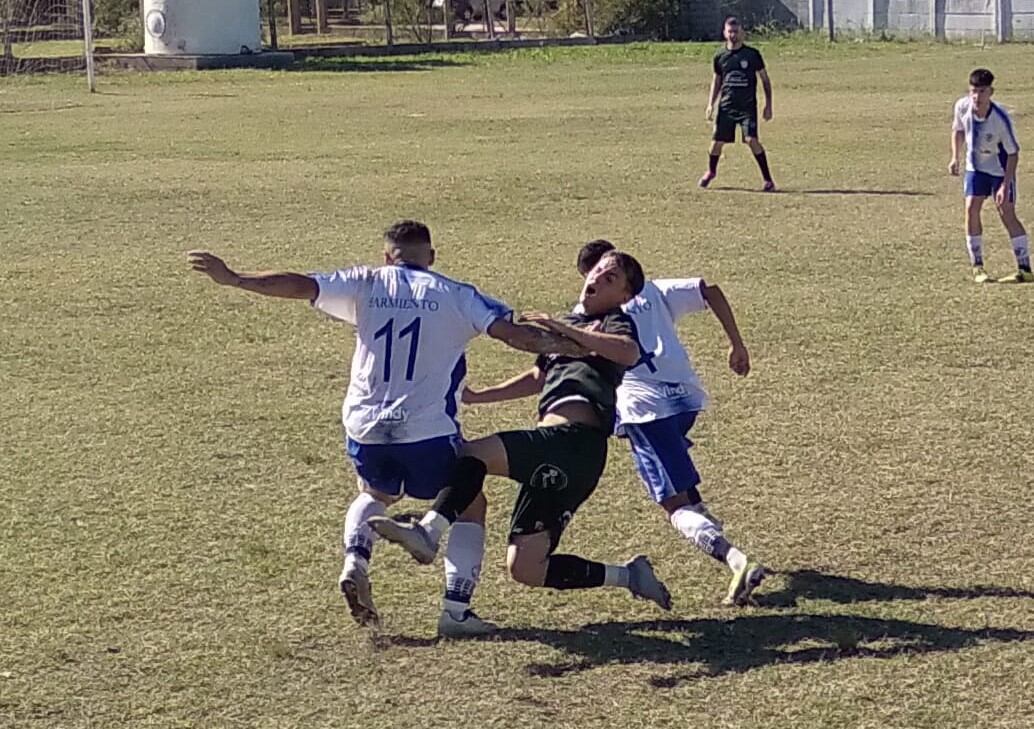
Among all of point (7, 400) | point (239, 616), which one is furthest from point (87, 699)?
point (7, 400)

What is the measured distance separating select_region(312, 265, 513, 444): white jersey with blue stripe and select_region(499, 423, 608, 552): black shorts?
0.86ft

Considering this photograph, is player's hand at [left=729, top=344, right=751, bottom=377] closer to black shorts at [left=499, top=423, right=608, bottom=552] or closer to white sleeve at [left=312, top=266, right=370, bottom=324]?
black shorts at [left=499, top=423, right=608, bottom=552]

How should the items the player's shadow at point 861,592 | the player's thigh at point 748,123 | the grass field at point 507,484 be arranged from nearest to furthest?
the grass field at point 507,484 → the player's shadow at point 861,592 → the player's thigh at point 748,123

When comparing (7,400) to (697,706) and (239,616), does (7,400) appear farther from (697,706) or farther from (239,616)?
(697,706)

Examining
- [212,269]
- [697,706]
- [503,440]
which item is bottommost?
[697,706]

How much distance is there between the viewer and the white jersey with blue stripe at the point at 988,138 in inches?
504

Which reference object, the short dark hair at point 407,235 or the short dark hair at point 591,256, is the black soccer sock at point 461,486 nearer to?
the short dark hair at point 407,235

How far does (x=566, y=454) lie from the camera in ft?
19.3

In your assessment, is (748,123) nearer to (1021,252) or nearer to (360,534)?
(1021,252)

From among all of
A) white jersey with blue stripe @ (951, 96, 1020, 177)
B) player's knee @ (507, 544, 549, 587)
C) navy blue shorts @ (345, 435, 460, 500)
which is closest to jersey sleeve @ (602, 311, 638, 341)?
navy blue shorts @ (345, 435, 460, 500)

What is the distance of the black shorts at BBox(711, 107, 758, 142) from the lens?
742 inches

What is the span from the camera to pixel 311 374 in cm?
1032

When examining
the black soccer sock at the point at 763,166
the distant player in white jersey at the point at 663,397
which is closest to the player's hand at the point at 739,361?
the distant player in white jersey at the point at 663,397

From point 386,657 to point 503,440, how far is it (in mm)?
815
